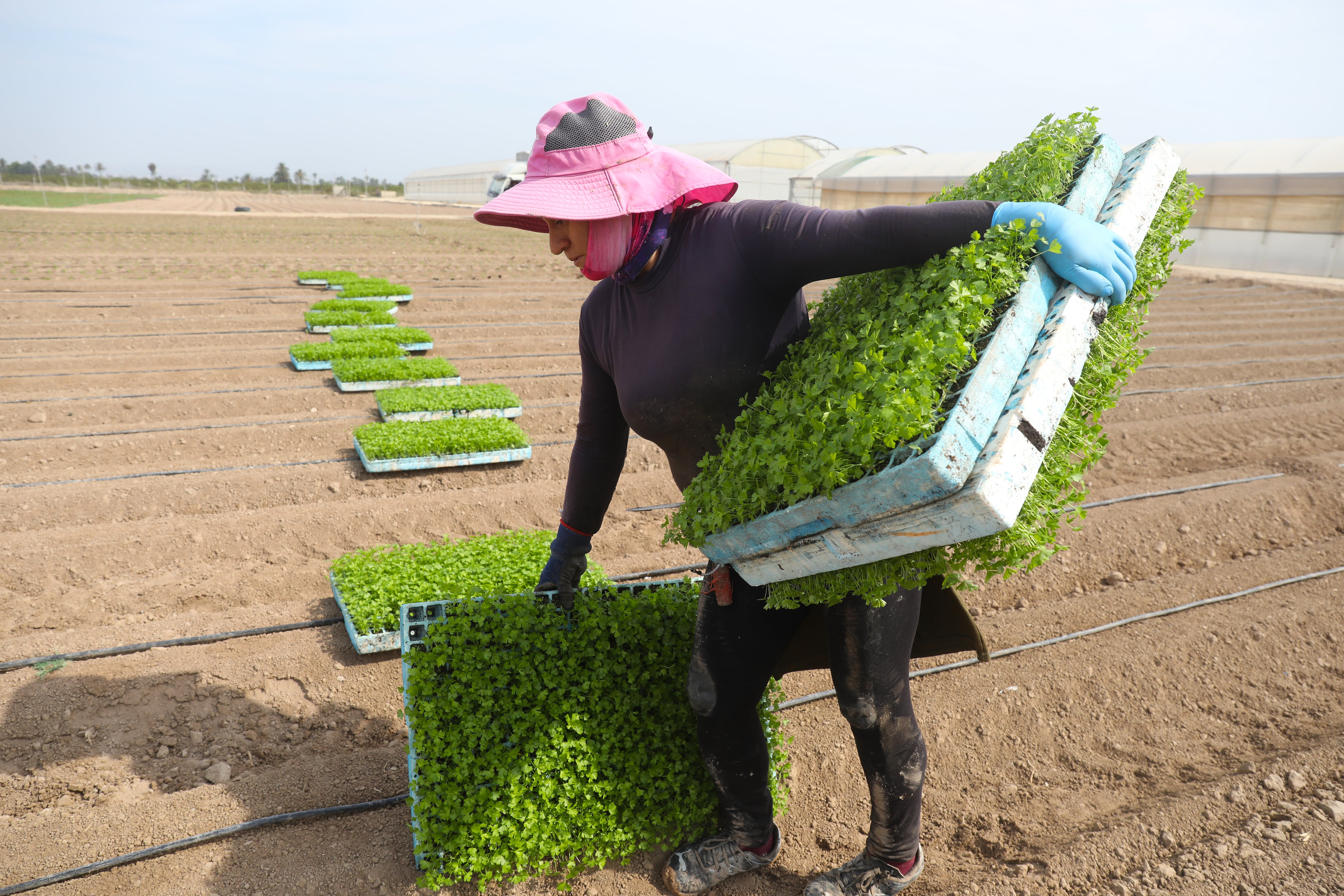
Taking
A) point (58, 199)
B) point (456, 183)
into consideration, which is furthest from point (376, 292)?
point (456, 183)

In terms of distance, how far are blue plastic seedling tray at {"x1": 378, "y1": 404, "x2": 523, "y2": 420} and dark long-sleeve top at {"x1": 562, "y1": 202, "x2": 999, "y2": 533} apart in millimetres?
4360

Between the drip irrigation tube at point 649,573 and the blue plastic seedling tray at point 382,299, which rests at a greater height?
the blue plastic seedling tray at point 382,299

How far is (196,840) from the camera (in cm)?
251

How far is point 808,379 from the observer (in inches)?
71.5

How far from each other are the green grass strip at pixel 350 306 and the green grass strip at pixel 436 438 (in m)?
4.87

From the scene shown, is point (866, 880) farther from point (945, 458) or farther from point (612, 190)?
point (612, 190)

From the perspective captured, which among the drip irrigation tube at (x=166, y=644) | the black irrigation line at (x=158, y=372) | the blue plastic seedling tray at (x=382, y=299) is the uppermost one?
the blue plastic seedling tray at (x=382, y=299)

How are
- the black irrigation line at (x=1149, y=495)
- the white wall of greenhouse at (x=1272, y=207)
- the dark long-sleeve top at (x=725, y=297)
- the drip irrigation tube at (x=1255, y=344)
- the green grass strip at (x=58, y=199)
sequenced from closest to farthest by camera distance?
the dark long-sleeve top at (x=725, y=297)
the black irrigation line at (x=1149, y=495)
the drip irrigation tube at (x=1255, y=344)
the white wall of greenhouse at (x=1272, y=207)
the green grass strip at (x=58, y=199)

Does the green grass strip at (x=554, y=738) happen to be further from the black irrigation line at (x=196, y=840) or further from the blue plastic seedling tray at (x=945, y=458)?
the blue plastic seedling tray at (x=945, y=458)

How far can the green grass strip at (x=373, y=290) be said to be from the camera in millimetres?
11656

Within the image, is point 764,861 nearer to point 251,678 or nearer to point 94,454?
point 251,678

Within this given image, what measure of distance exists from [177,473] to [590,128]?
4.81 metres

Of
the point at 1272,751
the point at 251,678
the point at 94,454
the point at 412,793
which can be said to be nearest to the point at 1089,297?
the point at 412,793

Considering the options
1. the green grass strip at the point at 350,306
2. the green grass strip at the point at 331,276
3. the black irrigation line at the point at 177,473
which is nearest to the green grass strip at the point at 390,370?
the black irrigation line at the point at 177,473
